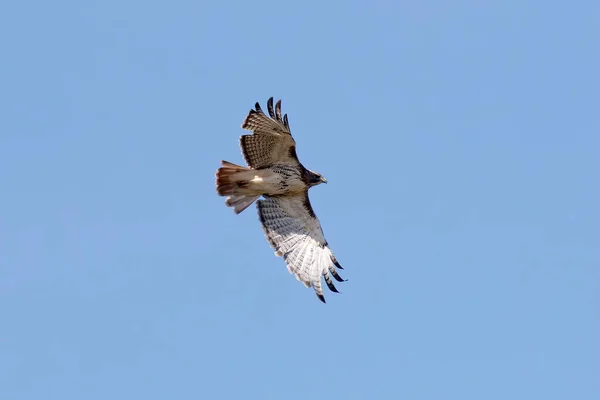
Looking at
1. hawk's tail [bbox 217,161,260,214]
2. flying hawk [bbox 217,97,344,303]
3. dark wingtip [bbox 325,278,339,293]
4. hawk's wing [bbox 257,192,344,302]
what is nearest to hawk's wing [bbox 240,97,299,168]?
flying hawk [bbox 217,97,344,303]

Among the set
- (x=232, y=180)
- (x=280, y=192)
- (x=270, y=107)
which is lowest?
(x=232, y=180)

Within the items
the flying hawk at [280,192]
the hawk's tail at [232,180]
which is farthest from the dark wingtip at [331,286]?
the hawk's tail at [232,180]

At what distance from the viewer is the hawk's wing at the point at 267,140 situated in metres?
19.6

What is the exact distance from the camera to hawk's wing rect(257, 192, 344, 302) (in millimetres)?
20203

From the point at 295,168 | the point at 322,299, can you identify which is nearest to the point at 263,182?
the point at 295,168

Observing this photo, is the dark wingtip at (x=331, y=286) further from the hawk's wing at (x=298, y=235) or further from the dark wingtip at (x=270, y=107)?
the dark wingtip at (x=270, y=107)

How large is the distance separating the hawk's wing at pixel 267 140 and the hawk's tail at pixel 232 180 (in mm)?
179

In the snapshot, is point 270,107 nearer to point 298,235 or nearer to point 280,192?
point 280,192

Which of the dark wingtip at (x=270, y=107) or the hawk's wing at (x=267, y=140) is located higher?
the dark wingtip at (x=270, y=107)

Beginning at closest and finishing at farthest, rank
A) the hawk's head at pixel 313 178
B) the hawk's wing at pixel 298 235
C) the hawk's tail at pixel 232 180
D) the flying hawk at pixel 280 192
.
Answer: the flying hawk at pixel 280 192 → the hawk's tail at pixel 232 180 → the hawk's wing at pixel 298 235 → the hawk's head at pixel 313 178

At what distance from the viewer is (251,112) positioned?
1961 cm

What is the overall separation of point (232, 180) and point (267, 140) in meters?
0.81

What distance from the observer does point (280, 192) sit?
20.4m

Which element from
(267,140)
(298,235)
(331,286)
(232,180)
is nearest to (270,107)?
(267,140)
